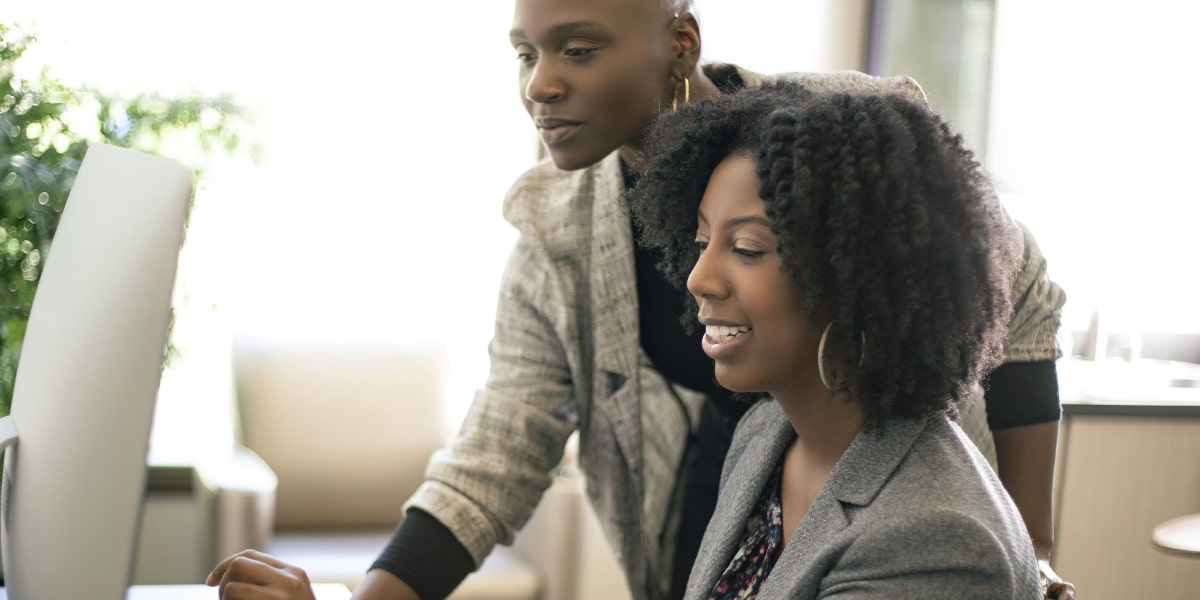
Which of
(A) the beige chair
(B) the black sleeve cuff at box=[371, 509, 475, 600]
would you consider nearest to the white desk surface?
(B) the black sleeve cuff at box=[371, 509, 475, 600]

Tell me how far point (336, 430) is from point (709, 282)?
2188 millimetres

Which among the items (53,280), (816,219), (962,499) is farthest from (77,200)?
(962,499)

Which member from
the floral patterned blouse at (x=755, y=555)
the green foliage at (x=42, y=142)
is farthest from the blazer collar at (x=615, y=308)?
the green foliage at (x=42, y=142)

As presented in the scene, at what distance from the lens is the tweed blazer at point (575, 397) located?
143cm

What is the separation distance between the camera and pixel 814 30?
3.55 metres

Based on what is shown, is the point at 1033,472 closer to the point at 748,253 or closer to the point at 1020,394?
the point at 1020,394

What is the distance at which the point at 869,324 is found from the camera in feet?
3.09

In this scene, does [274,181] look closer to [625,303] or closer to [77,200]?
[625,303]

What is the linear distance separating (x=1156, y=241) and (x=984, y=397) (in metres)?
2.10

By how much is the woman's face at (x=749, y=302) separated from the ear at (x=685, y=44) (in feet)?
1.34

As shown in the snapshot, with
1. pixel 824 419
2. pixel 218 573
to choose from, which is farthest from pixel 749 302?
pixel 218 573

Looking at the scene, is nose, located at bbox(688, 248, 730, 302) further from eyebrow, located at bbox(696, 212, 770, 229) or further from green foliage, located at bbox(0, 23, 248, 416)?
green foliage, located at bbox(0, 23, 248, 416)

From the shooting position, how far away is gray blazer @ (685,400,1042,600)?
2.82 feet

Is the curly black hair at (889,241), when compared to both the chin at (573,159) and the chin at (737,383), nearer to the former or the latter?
the chin at (737,383)
